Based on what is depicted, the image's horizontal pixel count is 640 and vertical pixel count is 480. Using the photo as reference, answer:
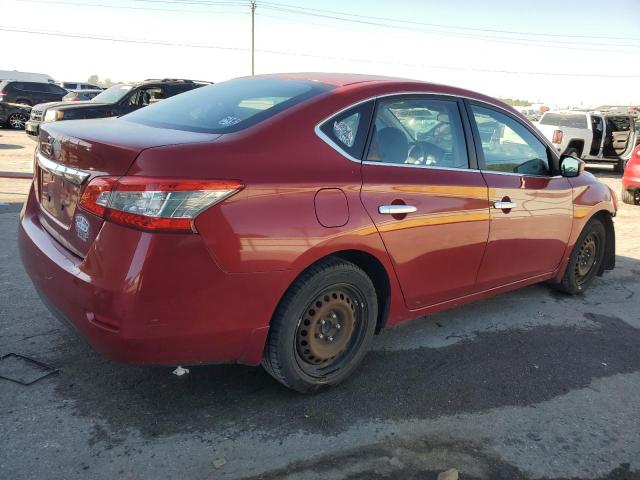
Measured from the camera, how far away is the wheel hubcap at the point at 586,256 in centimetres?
499

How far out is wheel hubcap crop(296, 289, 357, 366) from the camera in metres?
2.96

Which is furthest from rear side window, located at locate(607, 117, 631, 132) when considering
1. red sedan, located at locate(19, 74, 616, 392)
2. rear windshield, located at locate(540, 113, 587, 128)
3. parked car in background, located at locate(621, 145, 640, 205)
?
red sedan, located at locate(19, 74, 616, 392)

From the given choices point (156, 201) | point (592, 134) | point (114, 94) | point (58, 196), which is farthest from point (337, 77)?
point (592, 134)

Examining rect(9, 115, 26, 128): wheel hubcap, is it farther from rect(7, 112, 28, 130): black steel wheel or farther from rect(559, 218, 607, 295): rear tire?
rect(559, 218, 607, 295): rear tire

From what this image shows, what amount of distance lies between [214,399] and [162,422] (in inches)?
12.8

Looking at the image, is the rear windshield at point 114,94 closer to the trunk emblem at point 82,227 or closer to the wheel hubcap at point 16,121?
the wheel hubcap at point 16,121

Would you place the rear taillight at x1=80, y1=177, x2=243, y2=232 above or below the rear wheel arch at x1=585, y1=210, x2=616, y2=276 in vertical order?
above

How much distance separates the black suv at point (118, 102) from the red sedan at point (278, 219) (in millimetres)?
8927

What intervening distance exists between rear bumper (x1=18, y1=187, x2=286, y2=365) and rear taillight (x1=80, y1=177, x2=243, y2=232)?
0.16 feet

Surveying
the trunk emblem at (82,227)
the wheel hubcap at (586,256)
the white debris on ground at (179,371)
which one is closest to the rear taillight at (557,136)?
the wheel hubcap at (586,256)

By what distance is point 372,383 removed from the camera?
327 centimetres

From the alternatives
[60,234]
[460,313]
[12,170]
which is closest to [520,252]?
[460,313]

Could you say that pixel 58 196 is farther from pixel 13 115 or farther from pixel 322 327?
pixel 13 115

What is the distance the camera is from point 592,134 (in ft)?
51.6
